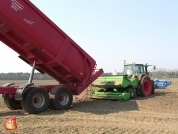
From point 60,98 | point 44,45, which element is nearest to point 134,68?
point 60,98

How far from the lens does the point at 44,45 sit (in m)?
9.42

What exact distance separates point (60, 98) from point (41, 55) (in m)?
1.89

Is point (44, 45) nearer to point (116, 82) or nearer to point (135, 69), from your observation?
point (116, 82)

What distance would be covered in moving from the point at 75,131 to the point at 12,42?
4794mm

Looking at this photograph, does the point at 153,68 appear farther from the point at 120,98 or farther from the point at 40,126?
the point at 40,126

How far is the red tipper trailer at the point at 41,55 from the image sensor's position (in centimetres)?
873

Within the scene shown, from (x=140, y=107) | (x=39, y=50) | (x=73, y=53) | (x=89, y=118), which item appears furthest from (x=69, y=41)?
(x=140, y=107)

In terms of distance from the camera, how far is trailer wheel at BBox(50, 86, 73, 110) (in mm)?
10039

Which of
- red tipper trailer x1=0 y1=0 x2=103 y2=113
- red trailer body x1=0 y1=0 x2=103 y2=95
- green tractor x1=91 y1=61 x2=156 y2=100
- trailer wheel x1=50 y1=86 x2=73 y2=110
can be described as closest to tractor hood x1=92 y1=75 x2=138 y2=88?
green tractor x1=91 y1=61 x2=156 y2=100

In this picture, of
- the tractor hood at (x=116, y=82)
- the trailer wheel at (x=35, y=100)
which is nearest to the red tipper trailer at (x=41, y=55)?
the trailer wheel at (x=35, y=100)

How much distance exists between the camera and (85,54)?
11.0 m

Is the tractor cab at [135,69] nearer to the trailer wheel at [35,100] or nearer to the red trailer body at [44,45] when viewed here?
the red trailer body at [44,45]

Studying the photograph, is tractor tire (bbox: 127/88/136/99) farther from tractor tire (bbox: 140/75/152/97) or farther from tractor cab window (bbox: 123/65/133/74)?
tractor cab window (bbox: 123/65/133/74)

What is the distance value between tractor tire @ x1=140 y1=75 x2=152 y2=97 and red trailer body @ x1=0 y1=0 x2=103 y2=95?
11.1ft
